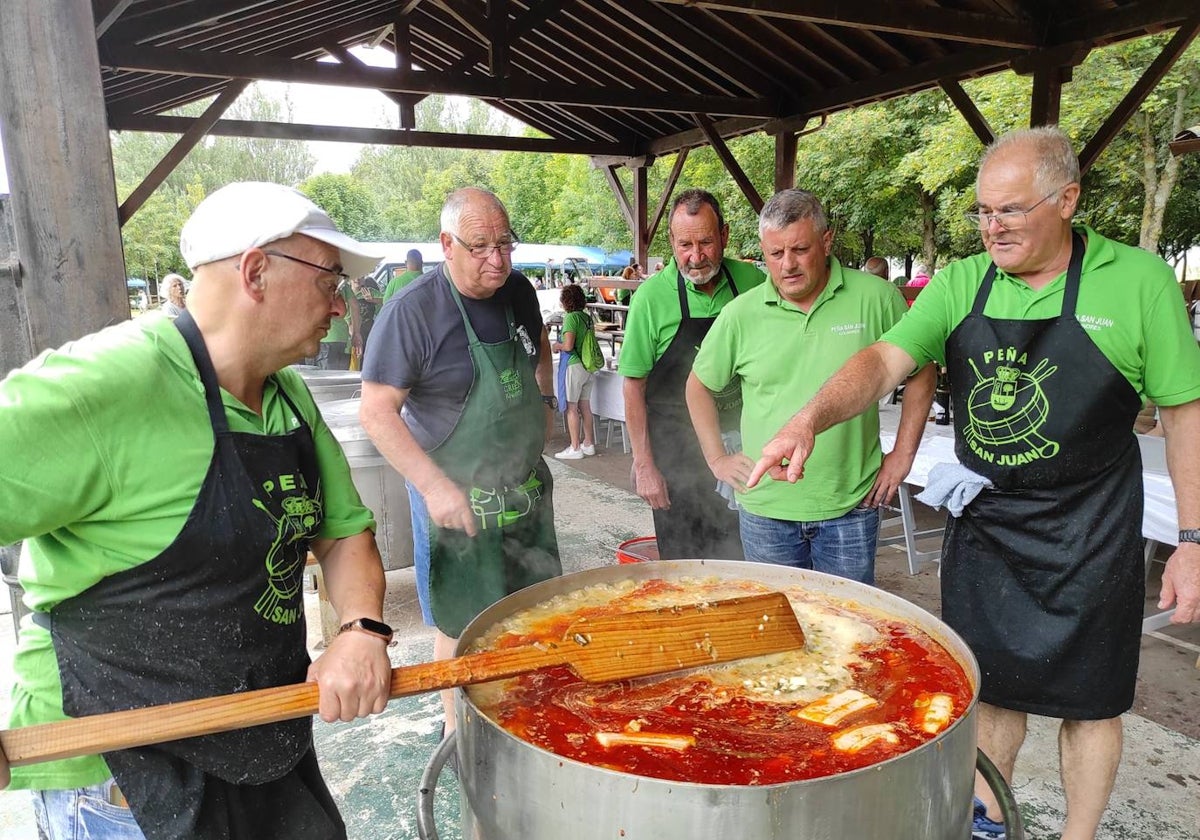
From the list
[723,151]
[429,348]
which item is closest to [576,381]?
[723,151]

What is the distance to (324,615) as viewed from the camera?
406cm

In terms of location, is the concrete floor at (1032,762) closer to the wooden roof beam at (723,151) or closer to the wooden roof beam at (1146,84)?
the wooden roof beam at (1146,84)

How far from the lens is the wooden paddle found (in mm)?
1156

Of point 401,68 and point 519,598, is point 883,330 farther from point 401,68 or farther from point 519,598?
point 401,68

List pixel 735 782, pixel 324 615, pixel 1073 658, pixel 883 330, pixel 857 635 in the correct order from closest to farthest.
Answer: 1. pixel 735 782
2. pixel 857 635
3. pixel 1073 658
4. pixel 883 330
5. pixel 324 615

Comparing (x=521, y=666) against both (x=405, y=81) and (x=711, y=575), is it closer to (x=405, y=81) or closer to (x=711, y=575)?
(x=711, y=575)

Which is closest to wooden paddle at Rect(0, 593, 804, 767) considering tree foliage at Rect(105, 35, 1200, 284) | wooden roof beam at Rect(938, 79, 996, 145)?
wooden roof beam at Rect(938, 79, 996, 145)

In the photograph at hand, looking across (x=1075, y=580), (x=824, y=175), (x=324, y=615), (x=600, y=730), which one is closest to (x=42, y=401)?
(x=600, y=730)

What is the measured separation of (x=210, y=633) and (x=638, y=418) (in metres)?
2.28

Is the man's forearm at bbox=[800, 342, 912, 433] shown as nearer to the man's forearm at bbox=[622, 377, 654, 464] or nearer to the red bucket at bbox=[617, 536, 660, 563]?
the man's forearm at bbox=[622, 377, 654, 464]

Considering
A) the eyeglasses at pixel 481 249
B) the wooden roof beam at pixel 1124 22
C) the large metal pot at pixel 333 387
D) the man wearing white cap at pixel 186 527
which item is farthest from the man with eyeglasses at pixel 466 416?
the wooden roof beam at pixel 1124 22

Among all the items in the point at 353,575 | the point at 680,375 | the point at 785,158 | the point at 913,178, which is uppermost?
the point at 913,178

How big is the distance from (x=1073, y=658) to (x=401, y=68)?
8.80 metres

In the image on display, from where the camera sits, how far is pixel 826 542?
2820mm
